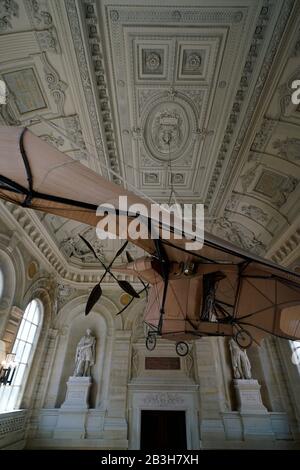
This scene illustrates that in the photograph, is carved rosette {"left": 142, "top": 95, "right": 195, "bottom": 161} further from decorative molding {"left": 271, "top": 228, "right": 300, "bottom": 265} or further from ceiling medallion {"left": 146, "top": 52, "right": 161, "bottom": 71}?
decorative molding {"left": 271, "top": 228, "right": 300, "bottom": 265}

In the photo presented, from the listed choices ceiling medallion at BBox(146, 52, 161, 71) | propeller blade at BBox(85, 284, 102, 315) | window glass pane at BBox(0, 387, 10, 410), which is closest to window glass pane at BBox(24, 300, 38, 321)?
window glass pane at BBox(0, 387, 10, 410)

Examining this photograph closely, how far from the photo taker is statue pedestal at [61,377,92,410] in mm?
7195

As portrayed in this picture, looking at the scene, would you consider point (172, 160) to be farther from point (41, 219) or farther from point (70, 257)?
point (70, 257)

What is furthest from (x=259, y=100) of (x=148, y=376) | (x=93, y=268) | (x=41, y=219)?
(x=148, y=376)

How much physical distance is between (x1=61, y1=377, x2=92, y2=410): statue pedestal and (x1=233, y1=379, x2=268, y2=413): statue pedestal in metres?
4.94

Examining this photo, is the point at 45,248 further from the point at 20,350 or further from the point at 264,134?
the point at 264,134

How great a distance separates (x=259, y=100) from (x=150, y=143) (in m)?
2.52

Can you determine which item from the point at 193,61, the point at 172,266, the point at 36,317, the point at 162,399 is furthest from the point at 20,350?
the point at 193,61

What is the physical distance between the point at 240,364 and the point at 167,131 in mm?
7907

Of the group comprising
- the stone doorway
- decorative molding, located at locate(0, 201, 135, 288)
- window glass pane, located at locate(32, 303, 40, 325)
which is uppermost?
decorative molding, located at locate(0, 201, 135, 288)

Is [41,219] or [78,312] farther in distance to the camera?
[78,312]

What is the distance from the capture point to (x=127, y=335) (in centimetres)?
841

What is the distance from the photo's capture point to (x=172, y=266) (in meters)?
2.18

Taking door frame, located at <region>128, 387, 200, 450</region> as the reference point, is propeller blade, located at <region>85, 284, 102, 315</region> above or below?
above
